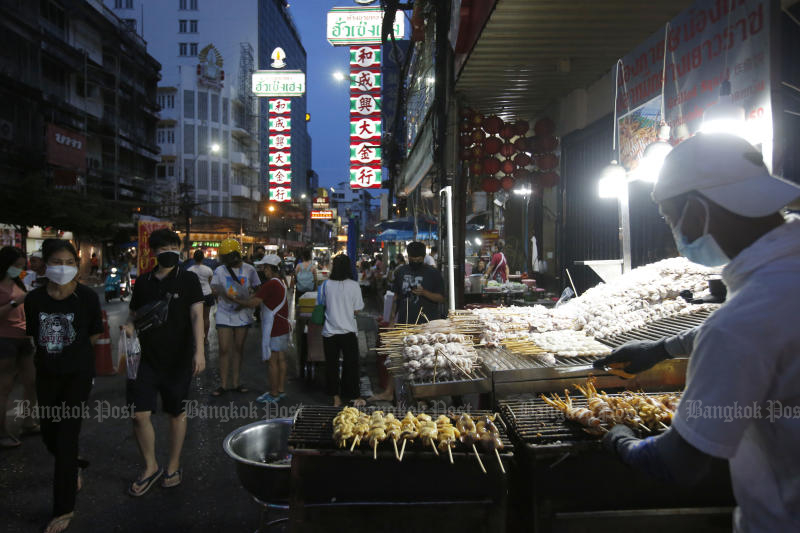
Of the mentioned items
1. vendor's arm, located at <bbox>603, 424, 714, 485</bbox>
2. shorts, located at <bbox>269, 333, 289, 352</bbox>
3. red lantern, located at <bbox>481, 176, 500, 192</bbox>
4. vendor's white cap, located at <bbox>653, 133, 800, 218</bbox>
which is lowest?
shorts, located at <bbox>269, 333, 289, 352</bbox>

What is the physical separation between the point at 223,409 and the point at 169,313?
282cm

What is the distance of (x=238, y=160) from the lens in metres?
61.0

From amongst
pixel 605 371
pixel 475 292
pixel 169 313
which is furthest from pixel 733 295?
pixel 475 292

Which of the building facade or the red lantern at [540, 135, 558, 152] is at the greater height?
the building facade

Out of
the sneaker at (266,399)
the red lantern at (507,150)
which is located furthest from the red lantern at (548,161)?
the sneaker at (266,399)

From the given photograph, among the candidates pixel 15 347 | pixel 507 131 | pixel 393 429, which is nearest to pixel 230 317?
pixel 15 347

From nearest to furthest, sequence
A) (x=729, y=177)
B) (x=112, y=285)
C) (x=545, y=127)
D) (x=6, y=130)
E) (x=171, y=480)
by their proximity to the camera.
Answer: (x=729, y=177), (x=171, y=480), (x=545, y=127), (x=112, y=285), (x=6, y=130)

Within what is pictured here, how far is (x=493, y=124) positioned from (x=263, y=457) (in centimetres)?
770

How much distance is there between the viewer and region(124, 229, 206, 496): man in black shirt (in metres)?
4.50

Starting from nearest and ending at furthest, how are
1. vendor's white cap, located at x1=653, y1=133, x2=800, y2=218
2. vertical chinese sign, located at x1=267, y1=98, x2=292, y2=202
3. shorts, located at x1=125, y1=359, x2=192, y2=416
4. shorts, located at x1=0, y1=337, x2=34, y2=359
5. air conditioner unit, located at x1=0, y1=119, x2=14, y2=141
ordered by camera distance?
vendor's white cap, located at x1=653, y1=133, x2=800, y2=218, shorts, located at x1=125, y1=359, x2=192, y2=416, shorts, located at x1=0, y1=337, x2=34, y2=359, air conditioner unit, located at x1=0, y1=119, x2=14, y2=141, vertical chinese sign, located at x1=267, y1=98, x2=292, y2=202

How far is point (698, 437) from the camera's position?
1.56 meters

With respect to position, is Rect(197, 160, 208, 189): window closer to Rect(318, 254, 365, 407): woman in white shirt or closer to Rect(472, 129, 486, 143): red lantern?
Rect(472, 129, 486, 143): red lantern

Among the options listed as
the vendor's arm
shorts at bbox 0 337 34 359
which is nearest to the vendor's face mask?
the vendor's arm

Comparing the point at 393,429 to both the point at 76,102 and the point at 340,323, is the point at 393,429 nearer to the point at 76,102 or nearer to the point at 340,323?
the point at 340,323
